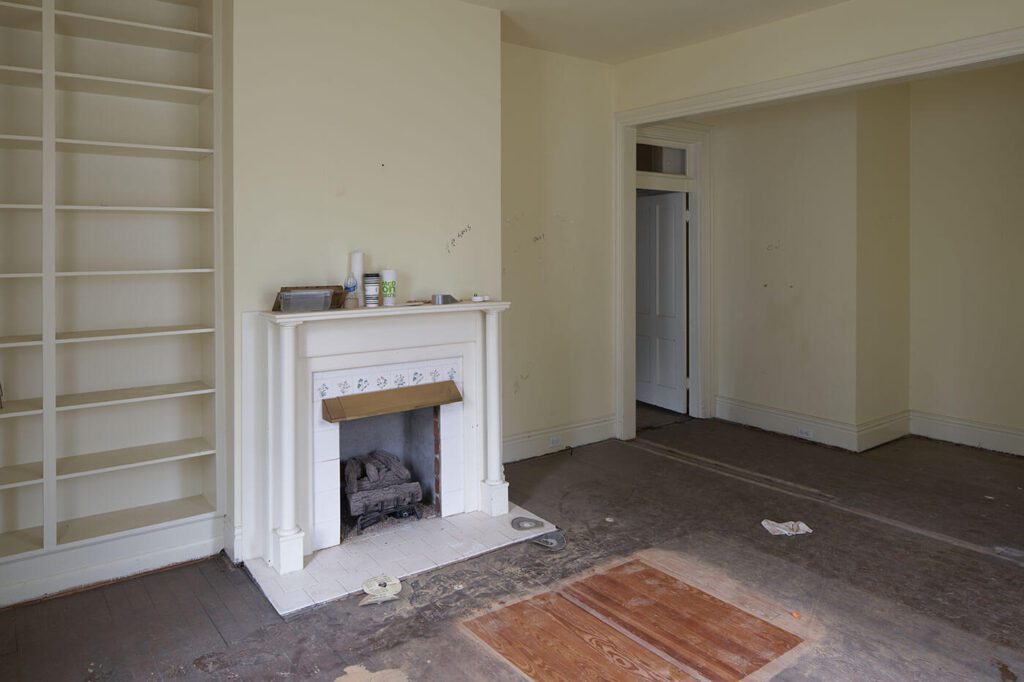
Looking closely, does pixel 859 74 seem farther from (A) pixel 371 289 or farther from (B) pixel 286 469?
(B) pixel 286 469

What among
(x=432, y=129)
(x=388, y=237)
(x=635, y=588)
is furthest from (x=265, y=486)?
(x=432, y=129)

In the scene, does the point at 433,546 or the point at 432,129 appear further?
the point at 432,129

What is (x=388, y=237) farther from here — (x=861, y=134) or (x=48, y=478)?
(x=861, y=134)

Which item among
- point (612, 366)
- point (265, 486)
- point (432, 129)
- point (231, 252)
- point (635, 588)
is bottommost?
point (635, 588)

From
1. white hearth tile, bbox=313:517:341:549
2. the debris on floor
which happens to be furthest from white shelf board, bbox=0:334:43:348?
the debris on floor

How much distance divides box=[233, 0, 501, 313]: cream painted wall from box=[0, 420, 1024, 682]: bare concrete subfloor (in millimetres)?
1391

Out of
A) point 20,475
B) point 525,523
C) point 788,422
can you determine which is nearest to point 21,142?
point 20,475

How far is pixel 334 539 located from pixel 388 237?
159 centimetres

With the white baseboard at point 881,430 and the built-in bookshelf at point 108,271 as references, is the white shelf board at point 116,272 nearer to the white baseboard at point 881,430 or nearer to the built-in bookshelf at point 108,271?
the built-in bookshelf at point 108,271

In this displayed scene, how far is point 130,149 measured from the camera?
3.37m

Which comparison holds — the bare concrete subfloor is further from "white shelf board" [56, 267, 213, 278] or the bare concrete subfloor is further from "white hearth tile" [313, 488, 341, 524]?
"white shelf board" [56, 267, 213, 278]

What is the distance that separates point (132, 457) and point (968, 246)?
18.9 ft

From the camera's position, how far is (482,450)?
13.1 feet

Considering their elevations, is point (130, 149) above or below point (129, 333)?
above
